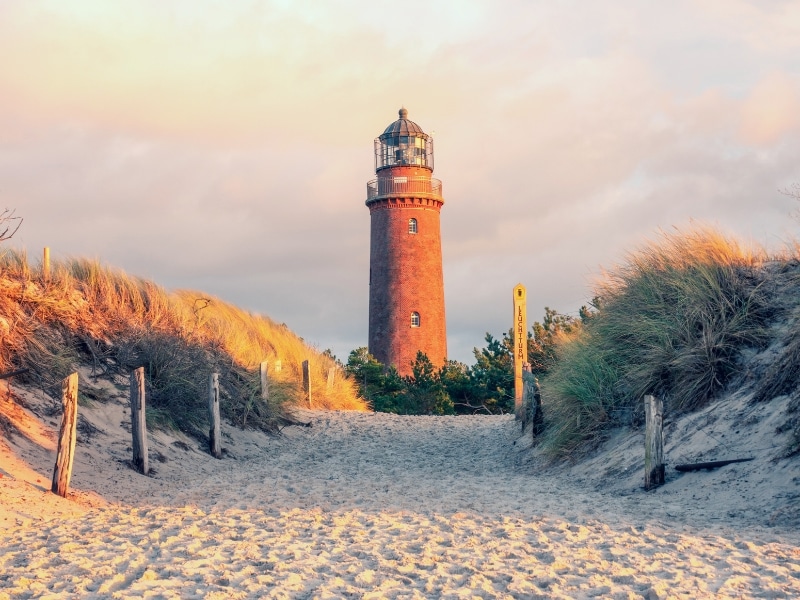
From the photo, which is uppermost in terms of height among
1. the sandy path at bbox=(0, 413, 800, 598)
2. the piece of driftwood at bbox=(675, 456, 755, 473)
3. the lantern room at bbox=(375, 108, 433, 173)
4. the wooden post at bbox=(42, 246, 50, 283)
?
the lantern room at bbox=(375, 108, 433, 173)

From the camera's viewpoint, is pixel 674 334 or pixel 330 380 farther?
pixel 330 380

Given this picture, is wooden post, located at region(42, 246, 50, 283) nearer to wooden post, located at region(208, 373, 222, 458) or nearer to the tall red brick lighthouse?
wooden post, located at region(208, 373, 222, 458)

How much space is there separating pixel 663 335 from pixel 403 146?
23.8 m

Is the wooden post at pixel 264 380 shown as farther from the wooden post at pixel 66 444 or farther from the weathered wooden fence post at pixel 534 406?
the wooden post at pixel 66 444

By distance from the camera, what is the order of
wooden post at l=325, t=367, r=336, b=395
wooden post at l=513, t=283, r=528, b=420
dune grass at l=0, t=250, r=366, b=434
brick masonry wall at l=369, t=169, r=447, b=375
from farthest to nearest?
brick masonry wall at l=369, t=169, r=447, b=375 → wooden post at l=325, t=367, r=336, b=395 → wooden post at l=513, t=283, r=528, b=420 → dune grass at l=0, t=250, r=366, b=434

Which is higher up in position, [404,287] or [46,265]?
[404,287]

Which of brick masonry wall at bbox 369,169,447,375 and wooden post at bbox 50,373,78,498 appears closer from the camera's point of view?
wooden post at bbox 50,373,78,498

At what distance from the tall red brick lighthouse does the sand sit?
19.9 meters

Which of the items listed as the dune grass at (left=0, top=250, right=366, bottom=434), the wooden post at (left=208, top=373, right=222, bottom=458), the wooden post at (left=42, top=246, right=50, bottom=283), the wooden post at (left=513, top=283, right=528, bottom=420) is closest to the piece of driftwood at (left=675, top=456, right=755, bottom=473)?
the wooden post at (left=208, top=373, right=222, bottom=458)

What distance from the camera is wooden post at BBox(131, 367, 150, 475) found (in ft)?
35.4

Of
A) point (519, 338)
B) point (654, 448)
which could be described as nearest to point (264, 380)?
point (519, 338)

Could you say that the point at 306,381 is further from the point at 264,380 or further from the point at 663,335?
the point at 663,335

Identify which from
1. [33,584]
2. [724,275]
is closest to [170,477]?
[33,584]

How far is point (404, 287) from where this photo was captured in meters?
32.4
